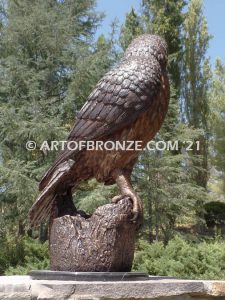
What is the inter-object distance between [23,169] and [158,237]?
14.0ft

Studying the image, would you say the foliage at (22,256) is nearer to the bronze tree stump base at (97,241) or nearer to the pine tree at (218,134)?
the bronze tree stump base at (97,241)

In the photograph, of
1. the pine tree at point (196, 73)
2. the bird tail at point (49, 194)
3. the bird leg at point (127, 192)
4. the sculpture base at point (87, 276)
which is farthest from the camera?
the pine tree at point (196, 73)

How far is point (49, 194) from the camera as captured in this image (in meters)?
4.58

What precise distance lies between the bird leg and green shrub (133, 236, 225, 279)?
4001mm

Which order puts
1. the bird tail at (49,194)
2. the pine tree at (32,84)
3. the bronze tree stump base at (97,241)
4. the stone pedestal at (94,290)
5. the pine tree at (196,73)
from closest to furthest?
the stone pedestal at (94,290), the bronze tree stump base at (97,241), the bird tail at (49,194), the pine tree at (32,84), the pine tree at (196,73)

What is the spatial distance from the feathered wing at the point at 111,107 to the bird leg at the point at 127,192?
40cm

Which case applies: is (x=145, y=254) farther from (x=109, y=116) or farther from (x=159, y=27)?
(x=159, y=27)

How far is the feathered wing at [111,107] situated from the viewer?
4422mm

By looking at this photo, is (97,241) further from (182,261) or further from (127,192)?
(182,261)

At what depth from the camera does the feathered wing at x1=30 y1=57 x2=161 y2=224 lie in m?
4.42

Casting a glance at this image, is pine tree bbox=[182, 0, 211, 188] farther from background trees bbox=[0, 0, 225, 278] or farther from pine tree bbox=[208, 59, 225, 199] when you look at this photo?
background trees bbox=[0, 0, 225, 278]

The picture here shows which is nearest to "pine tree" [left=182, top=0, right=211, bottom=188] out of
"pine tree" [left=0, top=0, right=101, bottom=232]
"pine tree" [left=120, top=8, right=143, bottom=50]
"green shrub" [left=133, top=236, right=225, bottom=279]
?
"pine tree" [left=120, top=8, right=143, bottom=50]
